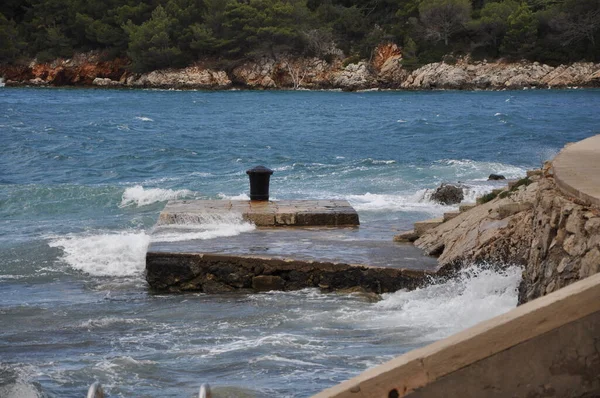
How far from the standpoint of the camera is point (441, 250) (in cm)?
1119

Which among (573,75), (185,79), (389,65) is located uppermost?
(573,75)

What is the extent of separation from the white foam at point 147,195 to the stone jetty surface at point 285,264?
8.47 metres

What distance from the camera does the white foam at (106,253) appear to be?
1276 cm

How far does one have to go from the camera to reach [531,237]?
29.3 ft

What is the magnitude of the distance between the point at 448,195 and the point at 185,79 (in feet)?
222

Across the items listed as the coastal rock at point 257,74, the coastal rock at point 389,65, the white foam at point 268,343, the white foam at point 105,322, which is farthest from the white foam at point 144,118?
the white foam at point 268,343

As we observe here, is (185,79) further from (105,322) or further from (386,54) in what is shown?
(105,322)

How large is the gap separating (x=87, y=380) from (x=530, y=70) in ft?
229

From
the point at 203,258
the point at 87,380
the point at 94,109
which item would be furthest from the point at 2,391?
the point at 94,109

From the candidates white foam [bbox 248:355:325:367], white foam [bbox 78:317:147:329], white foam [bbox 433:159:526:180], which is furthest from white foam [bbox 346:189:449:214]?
white foam [bbox 248:355:325:367]

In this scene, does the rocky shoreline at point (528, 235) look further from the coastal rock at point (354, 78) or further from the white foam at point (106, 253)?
the coastal rock at point (354, 78)

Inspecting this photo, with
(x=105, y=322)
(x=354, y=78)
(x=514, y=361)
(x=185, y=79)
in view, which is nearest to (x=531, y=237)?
(x=105, y=322)

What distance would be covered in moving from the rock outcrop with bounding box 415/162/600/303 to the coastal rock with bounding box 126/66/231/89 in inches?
2804

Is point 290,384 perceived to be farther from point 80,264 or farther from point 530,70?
point 530,70
